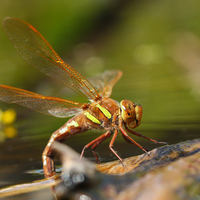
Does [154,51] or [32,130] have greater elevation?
[154,51]

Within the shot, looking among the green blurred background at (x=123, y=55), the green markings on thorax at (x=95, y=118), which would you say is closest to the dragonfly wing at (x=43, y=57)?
the green markings on thorax at (x=95, y=118)

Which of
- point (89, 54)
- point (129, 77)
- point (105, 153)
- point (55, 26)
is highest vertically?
point (55, 26)

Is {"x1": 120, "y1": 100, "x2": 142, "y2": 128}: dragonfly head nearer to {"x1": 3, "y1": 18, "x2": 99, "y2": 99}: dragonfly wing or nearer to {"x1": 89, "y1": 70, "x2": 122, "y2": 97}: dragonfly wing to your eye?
{"x1": 3, "y1": 18, "x2": 99, "y2": 99}: dragonfly wing

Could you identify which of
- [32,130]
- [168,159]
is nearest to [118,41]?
[32,130]

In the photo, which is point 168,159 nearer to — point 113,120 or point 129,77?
point 113,120

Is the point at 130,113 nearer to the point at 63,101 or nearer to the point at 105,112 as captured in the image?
the point at 105,112

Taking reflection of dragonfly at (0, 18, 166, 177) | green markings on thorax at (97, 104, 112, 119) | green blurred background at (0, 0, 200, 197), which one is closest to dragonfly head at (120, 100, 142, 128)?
reflection of dragonfly at (0, 18, 166, 177)

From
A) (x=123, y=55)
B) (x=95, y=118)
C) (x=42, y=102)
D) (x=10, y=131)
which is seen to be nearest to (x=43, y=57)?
(x=42, y=102)
